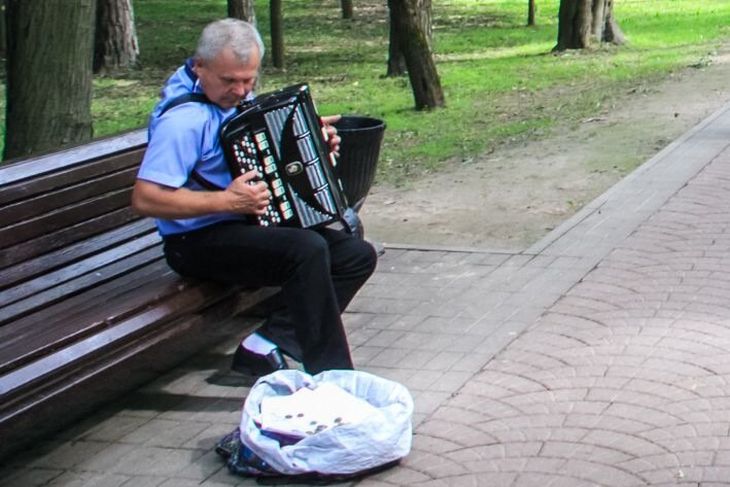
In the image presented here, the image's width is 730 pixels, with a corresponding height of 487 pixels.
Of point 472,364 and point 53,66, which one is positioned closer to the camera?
point 472,364

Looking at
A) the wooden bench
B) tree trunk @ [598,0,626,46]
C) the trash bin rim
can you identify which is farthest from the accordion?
tree trunk @ [598,0,626,46]

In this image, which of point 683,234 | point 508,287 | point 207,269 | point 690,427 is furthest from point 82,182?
point 683,234

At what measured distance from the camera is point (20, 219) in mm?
5406

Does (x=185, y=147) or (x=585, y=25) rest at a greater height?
(x=185, y=147)

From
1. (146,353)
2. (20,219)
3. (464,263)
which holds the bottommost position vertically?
(464,263)

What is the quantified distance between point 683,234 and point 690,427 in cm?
320

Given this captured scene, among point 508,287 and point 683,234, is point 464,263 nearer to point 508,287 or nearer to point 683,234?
point 508,287

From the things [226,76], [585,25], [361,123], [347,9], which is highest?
[226,76]

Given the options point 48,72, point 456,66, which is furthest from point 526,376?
point 456,66

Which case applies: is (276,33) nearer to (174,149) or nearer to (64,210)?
(64,210)

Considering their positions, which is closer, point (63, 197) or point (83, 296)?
point (83, 296)

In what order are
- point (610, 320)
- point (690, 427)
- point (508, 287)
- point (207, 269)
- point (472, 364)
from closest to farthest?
point (690, 427), point (207, 269), point (472, 364), point (610, 320), point (508, 287)

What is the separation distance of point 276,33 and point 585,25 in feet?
17.6

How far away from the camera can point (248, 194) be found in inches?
200
